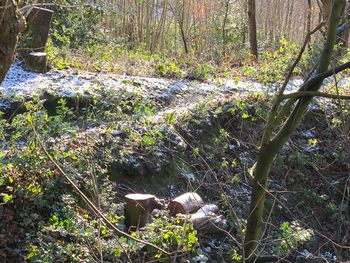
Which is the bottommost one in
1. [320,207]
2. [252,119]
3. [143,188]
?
[320,207]

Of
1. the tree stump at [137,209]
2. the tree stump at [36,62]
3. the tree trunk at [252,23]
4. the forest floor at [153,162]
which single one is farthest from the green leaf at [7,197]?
the tree trunk at [252,23]

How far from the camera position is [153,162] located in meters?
5.38

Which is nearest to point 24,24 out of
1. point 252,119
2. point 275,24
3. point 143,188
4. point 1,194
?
point 1,194

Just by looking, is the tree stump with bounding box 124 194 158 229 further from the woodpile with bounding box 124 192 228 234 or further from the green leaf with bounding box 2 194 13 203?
the green leaf with bounding box 2 194 13 203

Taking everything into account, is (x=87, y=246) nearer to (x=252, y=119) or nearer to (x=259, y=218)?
(x=259, y=218)

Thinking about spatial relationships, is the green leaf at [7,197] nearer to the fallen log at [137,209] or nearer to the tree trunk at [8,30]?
the fallen log at [137,209]

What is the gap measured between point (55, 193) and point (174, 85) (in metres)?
3.70

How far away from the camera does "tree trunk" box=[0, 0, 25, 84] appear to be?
2756 mm

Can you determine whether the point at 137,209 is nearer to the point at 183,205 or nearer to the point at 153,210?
the point at 153,210

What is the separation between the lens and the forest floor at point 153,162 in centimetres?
392

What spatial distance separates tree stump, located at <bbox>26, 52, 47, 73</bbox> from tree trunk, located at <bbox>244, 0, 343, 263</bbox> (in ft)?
15.3

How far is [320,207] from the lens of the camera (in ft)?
20.2

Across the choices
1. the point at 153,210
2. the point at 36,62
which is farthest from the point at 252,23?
the point at 153,210

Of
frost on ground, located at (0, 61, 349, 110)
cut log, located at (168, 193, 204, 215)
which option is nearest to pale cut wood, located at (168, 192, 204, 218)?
cut log, located at (168, 193, 204, 215)
